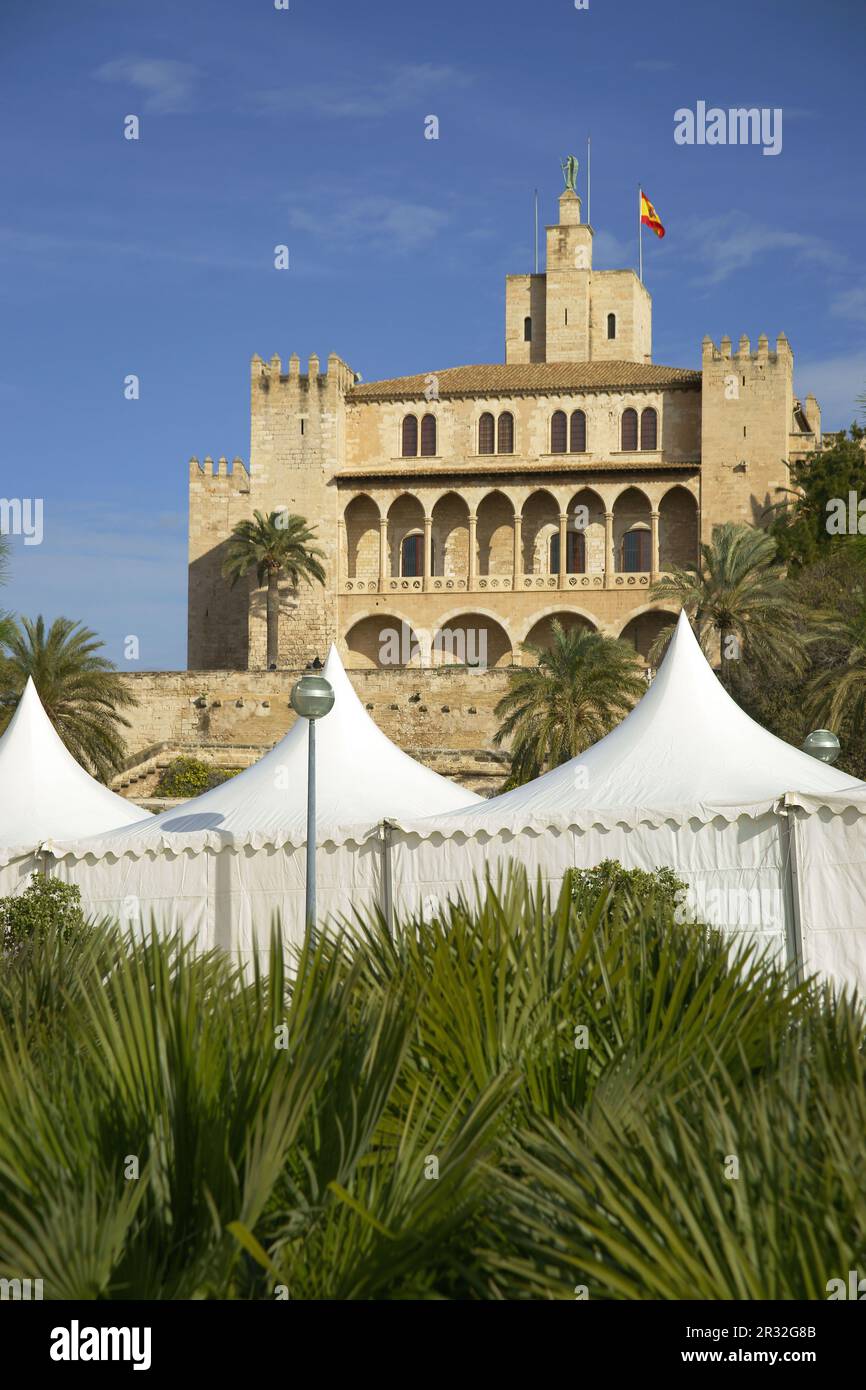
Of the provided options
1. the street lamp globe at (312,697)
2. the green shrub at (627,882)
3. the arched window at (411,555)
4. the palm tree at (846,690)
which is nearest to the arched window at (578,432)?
the arched window at (411,555)

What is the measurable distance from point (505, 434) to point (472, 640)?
271 inches

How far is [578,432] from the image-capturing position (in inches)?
1996

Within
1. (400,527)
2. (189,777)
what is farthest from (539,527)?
(189,777)

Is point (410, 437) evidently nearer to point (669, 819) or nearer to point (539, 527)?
point (539, 527)

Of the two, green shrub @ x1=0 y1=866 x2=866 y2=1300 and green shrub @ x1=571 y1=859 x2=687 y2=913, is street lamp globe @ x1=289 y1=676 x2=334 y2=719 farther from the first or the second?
green shrub @ x1=0 y1=866 x2=866 y2=1300

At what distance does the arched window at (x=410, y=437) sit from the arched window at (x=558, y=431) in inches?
177

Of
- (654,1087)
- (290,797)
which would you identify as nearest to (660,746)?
(290,797)

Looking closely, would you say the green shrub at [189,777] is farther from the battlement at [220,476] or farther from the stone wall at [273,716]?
the battlement at [220,476]

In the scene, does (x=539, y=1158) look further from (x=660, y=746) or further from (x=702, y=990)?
(x=660, y=746)

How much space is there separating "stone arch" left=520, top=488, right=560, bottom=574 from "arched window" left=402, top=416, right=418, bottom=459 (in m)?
4.10

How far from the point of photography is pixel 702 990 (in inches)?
198

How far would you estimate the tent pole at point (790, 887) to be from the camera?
11.5m

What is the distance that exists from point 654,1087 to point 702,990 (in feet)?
2.72

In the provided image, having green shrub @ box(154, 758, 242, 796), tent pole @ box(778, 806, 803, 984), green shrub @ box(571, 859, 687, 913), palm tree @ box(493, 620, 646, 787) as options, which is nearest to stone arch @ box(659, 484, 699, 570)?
green shrub @ box(154, 758, 242, 796)
